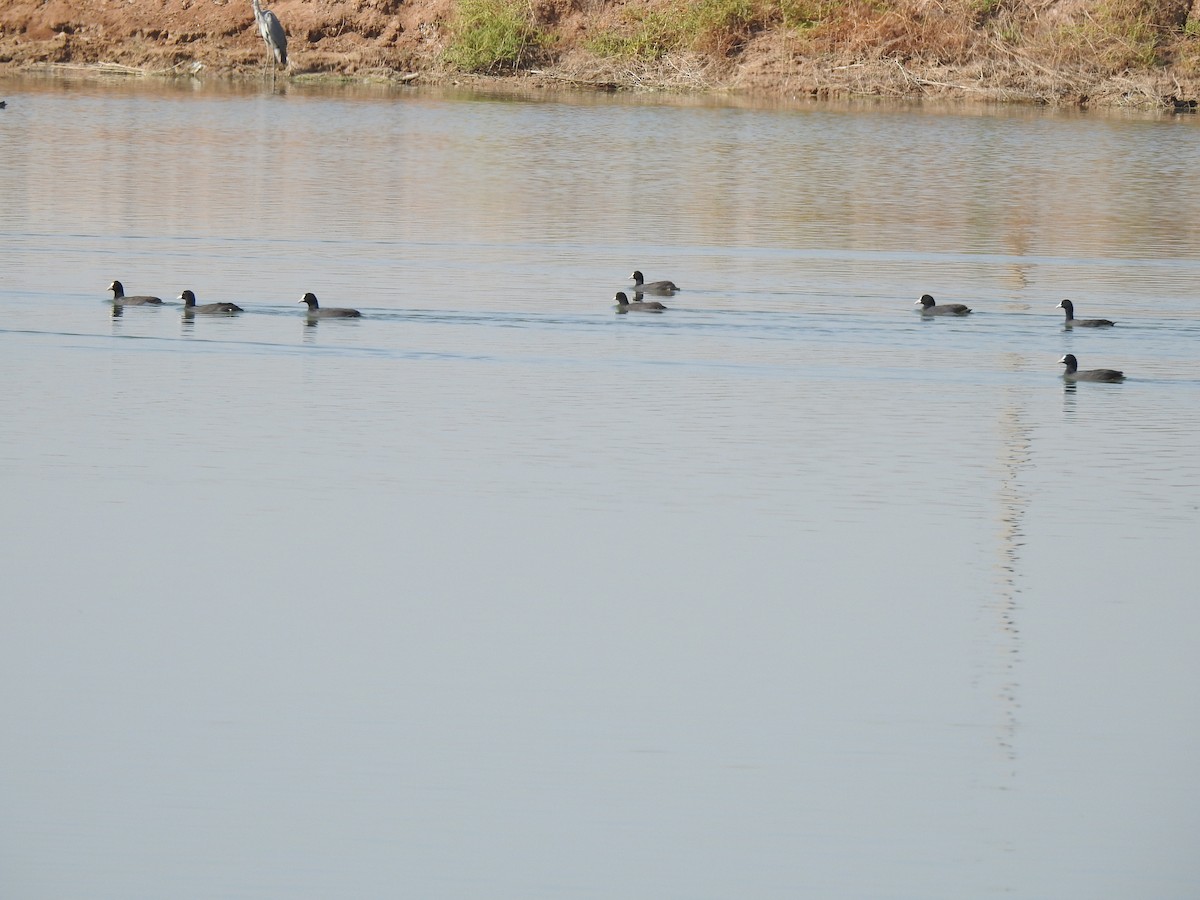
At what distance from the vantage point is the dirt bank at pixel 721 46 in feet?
170

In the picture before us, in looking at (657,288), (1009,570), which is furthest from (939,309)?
(1009,570)

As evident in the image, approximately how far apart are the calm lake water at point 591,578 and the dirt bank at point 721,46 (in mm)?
29761

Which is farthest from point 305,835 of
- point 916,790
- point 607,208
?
point 607,208

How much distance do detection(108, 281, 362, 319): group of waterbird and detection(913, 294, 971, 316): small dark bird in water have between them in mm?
5174

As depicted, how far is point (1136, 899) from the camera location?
7086mm

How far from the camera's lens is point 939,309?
19438 millimetres

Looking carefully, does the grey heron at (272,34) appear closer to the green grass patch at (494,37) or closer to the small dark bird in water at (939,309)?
the green grass patch at (494,37)

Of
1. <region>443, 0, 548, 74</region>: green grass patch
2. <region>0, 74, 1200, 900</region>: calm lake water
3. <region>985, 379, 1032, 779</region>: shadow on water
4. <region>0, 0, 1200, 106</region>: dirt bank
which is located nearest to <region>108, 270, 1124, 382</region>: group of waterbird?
<region>0, 74, 1200, 900</region>: calm lake water

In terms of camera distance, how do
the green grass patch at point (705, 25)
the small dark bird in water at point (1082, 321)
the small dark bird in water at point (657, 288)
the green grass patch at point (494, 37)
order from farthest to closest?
the green grass patch at point (494, 37)
the green grass patch at point (705, 25)
the small dark bird in water at point (657, 288)
the small dark bird in water at point (1082, 321)

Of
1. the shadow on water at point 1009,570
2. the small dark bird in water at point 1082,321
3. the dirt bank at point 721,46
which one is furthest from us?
the dirt bank at point 721,46

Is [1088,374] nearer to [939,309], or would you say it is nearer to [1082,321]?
[1082,321]

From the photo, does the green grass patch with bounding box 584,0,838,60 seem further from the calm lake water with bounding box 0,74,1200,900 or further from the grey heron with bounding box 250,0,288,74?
the calm lake water with bounding box 0,74,1200,900

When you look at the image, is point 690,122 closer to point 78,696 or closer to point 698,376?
point 698,376

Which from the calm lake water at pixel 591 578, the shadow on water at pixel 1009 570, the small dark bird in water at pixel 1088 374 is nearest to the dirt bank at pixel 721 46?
the calm lake water at pixel 591 578
